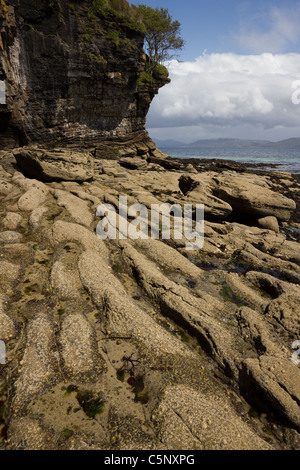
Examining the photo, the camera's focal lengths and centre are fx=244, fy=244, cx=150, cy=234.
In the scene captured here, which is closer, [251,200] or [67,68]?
[251,200]

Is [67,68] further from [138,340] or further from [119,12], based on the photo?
[138,340]

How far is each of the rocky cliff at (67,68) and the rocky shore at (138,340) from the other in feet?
77.9

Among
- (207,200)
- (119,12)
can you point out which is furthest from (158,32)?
(207,200)

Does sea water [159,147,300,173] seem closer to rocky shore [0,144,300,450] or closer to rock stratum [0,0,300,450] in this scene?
rock stratum [0,0,300,450]

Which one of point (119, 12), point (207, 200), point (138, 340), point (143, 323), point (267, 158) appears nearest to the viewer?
point (138, 340)

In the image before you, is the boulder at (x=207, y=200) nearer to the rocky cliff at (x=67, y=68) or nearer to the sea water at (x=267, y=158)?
the rocky cliff at (x=67, y=68)

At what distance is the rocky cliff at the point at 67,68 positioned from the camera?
92.7ft

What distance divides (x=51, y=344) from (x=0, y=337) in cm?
123

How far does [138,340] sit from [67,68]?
3817 centimetres

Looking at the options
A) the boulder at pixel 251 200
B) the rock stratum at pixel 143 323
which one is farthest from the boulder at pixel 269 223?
the boulder at pixel 251 200

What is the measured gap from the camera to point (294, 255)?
13.0 metres

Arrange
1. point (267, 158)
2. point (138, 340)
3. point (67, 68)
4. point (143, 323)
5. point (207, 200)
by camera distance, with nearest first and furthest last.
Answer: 1. point (138, 340)
2. point (143, 323)
3. point (207, 200)
4. point (67, 68)
5. point (267, 158)

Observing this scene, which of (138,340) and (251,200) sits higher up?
(251,200)

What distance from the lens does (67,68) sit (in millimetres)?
32812
